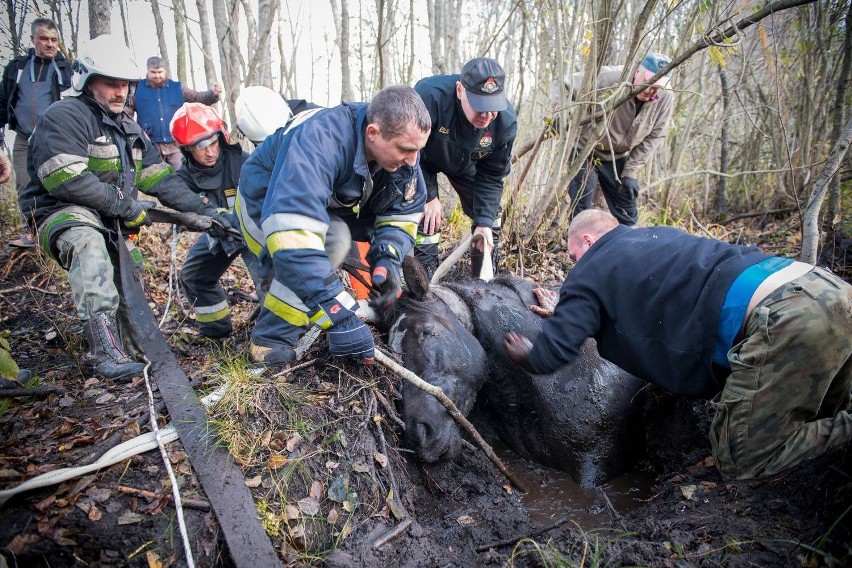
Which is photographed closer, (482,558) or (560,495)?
(482,558)

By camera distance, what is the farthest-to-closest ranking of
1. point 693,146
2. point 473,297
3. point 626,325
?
point 693,146 < point 473,297 < point 626,325

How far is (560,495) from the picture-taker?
3.05 metres

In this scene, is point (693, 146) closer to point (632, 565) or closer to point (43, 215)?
point (632, 565)

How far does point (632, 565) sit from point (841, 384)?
1295mm

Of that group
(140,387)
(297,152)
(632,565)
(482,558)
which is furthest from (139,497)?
(632,565)

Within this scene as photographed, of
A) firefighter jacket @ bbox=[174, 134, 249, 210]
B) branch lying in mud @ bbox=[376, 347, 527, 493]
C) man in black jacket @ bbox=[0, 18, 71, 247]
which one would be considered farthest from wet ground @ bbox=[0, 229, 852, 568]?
man in black jacket @ bbox=[0, 18, 71, 247]

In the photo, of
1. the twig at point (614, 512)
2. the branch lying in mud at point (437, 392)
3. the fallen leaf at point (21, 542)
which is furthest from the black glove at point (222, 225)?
the twig at point (614, 512)

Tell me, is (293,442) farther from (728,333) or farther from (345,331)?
(728,333)

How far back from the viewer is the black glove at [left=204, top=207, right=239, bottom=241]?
3.84 m

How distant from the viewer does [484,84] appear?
367cm

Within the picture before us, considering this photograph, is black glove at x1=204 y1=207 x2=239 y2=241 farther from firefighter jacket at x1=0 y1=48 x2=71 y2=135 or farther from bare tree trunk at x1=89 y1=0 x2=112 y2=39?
bare tree trunk at x1=89 y1=0 x2=112 y2=39

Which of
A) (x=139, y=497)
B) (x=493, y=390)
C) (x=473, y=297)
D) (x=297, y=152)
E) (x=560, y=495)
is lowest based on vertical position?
(x=560, y=495)

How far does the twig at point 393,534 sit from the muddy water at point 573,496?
2.65 ft

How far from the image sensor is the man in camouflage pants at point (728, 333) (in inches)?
83.0
